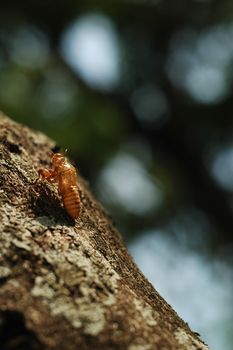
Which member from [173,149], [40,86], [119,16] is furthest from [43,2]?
[173,149]

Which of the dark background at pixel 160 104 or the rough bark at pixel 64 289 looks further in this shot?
the dark background at pixel 160 104

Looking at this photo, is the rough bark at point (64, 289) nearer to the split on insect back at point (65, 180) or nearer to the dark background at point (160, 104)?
the split on insect back at point (65, 180)

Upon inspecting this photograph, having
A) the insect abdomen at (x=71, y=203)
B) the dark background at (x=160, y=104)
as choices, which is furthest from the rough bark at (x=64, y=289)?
the dark background at (x=160, y=104)

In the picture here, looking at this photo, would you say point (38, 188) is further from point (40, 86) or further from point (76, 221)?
point (40, 86)

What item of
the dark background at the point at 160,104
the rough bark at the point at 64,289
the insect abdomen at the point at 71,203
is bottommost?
the rough bark at the point at 64,289

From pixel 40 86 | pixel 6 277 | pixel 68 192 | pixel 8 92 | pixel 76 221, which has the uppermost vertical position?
pixel 40 86

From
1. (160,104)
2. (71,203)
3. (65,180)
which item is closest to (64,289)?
(71,203)
